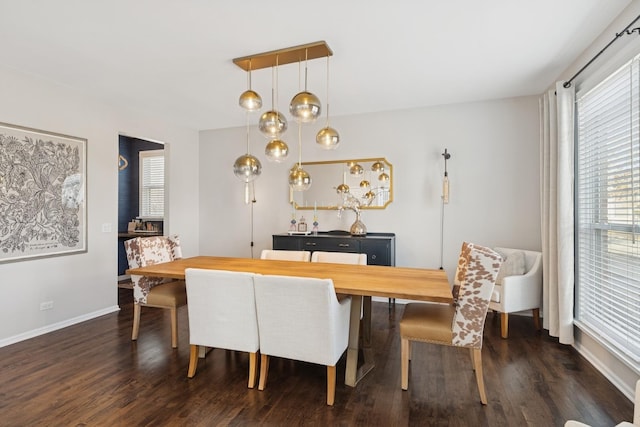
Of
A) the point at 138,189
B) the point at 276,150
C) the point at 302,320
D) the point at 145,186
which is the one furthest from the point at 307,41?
the point at 138,189

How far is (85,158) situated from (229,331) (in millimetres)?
2946

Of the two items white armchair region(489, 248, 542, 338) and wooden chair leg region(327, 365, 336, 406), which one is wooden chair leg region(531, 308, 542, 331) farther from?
wooden chair leg region(327, 365, 336, 406)

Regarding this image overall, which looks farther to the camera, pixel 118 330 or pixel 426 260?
pixel 426 260

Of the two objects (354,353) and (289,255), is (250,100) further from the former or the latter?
(354,353)

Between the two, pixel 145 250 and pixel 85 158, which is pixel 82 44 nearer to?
pixel 85 158

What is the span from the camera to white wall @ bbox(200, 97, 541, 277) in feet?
13.5

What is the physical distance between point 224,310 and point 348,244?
2226 millimetres

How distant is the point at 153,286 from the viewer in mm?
3373

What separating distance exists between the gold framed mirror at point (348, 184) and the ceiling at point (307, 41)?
94cm

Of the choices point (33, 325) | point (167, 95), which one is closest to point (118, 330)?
point (33, 325)

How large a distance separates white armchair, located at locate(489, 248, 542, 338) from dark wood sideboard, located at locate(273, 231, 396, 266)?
1.22m

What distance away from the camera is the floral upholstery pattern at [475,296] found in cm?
218

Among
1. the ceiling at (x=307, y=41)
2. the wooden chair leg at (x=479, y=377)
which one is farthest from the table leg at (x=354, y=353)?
the ceiling at (x=307, y=41)

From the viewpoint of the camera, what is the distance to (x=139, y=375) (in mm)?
2584
